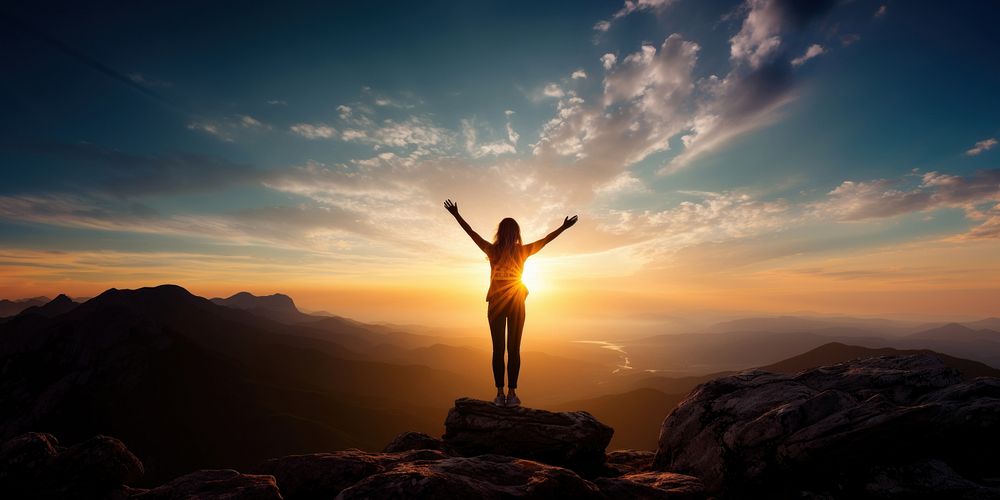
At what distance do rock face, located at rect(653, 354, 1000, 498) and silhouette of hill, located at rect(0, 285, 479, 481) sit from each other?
7839cm

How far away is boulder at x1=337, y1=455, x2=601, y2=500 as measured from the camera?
5801mm

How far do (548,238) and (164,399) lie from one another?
320ft

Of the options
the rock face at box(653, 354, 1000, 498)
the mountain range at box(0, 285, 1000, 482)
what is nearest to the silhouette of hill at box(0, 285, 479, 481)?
the mountain range at box(0, 285, 1000, 482)

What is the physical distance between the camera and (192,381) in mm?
81062

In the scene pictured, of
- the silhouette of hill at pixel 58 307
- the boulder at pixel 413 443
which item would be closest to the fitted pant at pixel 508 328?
the boulder at pixel 413 443

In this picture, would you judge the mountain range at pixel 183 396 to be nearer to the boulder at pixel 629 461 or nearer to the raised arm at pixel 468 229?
the boulder at pixel 629 461

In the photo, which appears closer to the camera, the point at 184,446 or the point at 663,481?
the point at 663,481

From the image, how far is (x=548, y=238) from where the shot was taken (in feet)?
38.6

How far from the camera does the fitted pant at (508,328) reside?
1159 centimetres

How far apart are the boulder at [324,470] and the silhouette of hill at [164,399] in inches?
2848

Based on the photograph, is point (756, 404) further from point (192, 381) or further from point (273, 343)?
point (273, 343)

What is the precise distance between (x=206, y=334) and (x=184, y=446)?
68195 millimetres

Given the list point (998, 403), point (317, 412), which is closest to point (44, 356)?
point (317, 412)

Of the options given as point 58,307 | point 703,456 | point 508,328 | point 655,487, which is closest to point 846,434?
point 703,456
